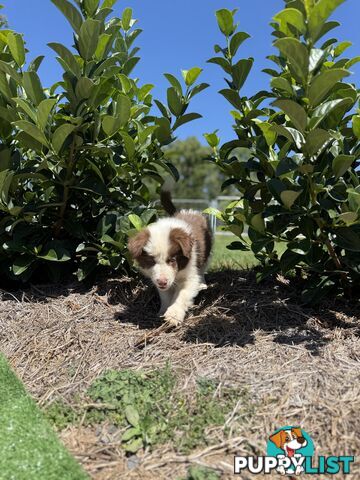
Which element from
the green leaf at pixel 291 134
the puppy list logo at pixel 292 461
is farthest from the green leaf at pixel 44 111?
the puppy list logo at pixel 292 461

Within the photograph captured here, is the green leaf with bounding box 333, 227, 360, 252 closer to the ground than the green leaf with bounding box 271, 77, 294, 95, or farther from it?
closer to the ground

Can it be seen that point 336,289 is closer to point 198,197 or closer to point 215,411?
point 215,411

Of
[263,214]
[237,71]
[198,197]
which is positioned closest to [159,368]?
[263,214]

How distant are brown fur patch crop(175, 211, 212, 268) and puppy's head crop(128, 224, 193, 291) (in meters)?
0.40

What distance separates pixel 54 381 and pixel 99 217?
5.33 feet

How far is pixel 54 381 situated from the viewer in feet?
8.16

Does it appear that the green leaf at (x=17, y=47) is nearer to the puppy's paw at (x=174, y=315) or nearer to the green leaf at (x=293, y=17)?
the green leaf at (x=293, y=17)

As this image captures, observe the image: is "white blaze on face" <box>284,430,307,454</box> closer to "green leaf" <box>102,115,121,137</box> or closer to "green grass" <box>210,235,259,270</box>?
"green grass" <box>210,235,259,270</box>

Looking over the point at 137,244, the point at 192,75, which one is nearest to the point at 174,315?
the point at 137,244

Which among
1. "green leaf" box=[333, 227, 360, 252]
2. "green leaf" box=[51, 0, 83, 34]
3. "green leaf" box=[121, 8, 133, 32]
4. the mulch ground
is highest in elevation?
"green leaf" box=[121, 8, 133, 32]

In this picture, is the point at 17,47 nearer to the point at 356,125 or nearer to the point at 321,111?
the point at 321,111

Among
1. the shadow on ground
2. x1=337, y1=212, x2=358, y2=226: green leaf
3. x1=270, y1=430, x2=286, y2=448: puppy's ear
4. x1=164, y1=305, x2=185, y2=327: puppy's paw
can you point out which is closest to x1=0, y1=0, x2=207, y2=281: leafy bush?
the shadow on ground

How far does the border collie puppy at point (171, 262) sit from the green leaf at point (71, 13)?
1.56 metres

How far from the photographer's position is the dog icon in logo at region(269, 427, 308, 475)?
1876 millimetres
